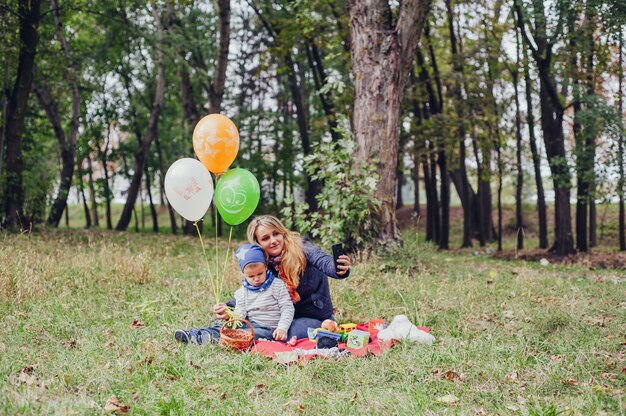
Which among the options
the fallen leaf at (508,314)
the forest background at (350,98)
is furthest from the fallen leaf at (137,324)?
the fallen leaf at (508,314)

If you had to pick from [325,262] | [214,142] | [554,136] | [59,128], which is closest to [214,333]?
[325,262]

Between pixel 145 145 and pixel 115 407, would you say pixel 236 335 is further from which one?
pixel 145 145

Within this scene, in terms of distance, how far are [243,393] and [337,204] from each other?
531cm

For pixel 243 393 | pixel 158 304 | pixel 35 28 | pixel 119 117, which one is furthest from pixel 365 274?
pixel 119 117

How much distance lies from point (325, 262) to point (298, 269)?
0.29 metres

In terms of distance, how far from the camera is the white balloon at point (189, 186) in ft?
19.5

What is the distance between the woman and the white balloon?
2.63 feet

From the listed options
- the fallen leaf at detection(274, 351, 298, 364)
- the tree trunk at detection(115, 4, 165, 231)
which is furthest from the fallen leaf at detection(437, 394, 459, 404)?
the tree trunk at detection(115, 4, 165, 231)

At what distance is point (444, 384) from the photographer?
13.5 feet

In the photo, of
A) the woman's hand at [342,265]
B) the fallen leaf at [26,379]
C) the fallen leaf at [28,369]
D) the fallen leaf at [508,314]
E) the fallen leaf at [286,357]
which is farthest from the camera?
the fallen leaf at [508,314]

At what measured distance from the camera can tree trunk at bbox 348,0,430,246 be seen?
9.53m

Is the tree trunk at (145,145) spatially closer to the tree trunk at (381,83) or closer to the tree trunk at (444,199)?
the tree trunk at (444,199)

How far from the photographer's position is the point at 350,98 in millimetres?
14398

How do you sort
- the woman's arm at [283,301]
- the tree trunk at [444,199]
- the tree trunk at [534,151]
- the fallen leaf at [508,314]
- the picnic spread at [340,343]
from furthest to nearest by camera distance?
the tree trunk at [444,199]
the tree trunk at [534,151]
the fallen leaf at [508,314]
the woman's arm at [283,301]
the picnic spread at [340,343]
